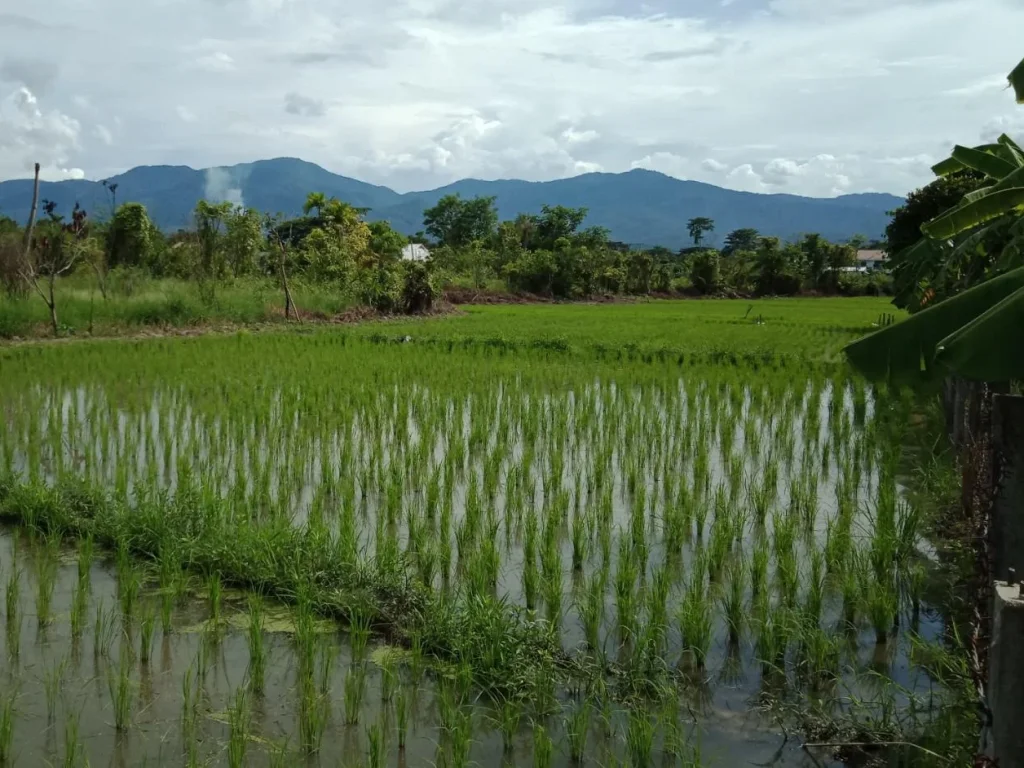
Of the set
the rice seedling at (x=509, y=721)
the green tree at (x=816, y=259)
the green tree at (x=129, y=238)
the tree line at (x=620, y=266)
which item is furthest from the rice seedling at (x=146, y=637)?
the green tree at (x=816, y=259)

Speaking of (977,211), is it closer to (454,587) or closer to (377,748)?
(454,587)

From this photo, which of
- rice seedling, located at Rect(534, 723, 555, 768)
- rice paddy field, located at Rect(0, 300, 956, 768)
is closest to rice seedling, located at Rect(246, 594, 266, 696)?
rice paddy field, located at Rect(0, 300, 956, 768)

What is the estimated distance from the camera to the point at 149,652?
326 cm

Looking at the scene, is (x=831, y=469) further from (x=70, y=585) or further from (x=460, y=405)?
(x=70, y=585)

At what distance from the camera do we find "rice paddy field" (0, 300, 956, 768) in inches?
110

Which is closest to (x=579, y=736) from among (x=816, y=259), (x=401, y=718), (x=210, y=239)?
(x=401, y=718)

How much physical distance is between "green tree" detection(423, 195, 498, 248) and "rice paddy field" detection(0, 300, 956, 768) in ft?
157

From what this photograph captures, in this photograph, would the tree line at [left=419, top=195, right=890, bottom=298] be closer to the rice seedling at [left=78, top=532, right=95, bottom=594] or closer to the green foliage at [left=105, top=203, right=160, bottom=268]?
the green foliage at [left=105, top=203, right=160, bottom=268]

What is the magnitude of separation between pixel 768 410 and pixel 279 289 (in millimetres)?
13791

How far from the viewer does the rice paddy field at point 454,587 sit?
280 cm

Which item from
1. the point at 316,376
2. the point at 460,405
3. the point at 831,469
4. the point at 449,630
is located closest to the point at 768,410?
the point at 831,469

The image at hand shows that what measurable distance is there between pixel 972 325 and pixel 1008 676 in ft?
2.92

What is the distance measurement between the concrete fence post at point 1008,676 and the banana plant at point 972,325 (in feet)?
2.02

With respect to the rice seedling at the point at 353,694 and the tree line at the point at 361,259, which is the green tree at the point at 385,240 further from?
the rice seedling at the point at 353,694
